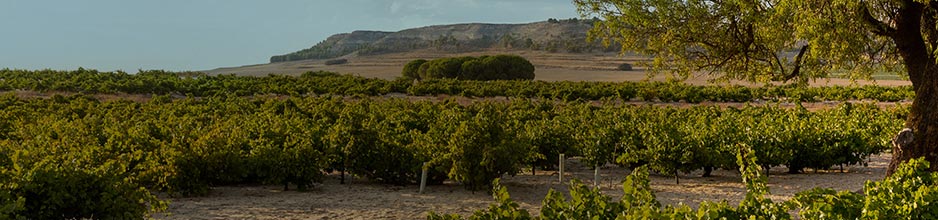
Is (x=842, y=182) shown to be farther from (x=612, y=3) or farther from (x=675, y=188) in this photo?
(x=612, y=3)

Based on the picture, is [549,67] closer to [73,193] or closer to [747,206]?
[73,193]

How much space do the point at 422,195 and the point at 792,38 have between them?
7.84 meters

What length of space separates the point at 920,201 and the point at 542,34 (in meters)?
186

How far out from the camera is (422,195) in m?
13.8

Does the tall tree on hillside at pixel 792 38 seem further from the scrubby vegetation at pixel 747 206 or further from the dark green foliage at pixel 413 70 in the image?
the dark green foliage at pixel 413 70

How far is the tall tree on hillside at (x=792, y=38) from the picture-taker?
12.2 meters

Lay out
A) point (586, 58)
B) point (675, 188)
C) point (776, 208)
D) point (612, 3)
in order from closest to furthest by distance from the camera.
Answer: point (776, 208) → point (675, 188) → point (612, 3) → point (586, 58)

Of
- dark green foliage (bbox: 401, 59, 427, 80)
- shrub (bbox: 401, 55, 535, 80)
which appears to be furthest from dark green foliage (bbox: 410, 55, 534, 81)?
dark green foliage (bbox: 401, 59, 427, 80)

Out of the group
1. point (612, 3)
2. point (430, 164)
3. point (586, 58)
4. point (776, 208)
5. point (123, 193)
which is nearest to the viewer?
point (776, 208)

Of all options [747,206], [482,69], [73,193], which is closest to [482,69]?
[482,69]

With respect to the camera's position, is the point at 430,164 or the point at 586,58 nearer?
the point at 430,164

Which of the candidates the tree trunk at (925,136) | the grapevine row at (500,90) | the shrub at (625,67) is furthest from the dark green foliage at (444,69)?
the tree trunk at (925,136)

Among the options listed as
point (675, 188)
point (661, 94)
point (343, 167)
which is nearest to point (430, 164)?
point (343, 167)

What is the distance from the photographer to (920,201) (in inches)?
250
